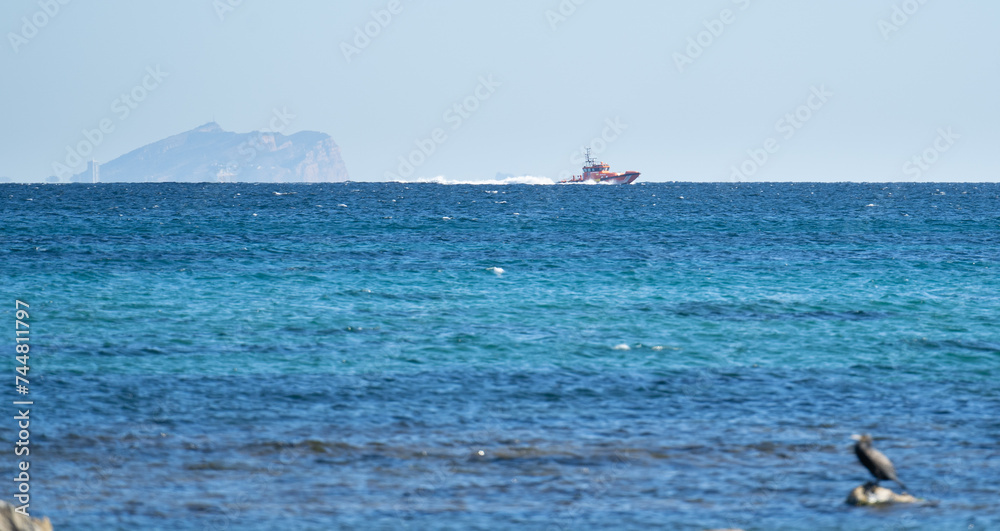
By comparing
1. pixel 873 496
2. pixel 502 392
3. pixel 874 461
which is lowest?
pixel 873 496

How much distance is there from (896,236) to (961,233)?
6008mm

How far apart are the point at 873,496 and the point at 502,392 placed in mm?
7934

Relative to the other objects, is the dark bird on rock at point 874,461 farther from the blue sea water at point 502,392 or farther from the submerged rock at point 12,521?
the submerged rock at point 12,521

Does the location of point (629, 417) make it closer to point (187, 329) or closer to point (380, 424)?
point (380, 424)

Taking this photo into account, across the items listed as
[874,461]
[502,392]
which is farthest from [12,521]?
[874,461]

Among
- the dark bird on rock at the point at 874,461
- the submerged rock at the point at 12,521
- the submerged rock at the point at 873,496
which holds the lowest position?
the submerged rock at the point at 12,521

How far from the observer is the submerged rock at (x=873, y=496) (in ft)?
40.1

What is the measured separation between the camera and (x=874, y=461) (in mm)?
12484
